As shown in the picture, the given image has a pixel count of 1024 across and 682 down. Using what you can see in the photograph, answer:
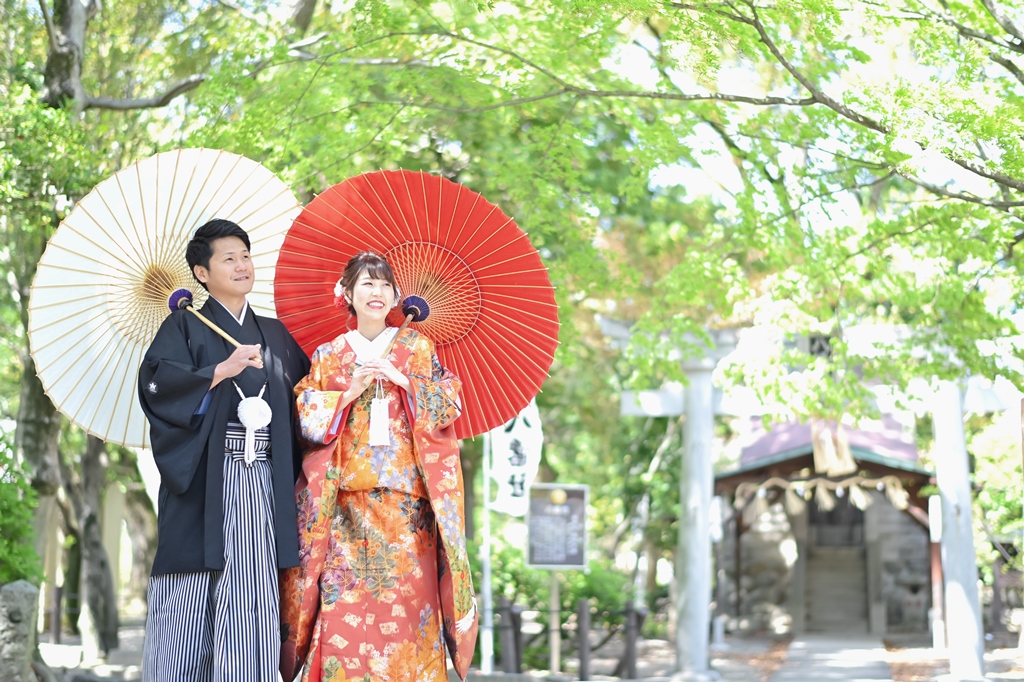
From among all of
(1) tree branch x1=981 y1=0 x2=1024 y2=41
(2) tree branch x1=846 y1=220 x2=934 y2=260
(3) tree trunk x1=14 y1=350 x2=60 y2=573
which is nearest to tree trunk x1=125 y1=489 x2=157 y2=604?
(3) tree trunk x1=14 y1=350 x2=60 y2=573

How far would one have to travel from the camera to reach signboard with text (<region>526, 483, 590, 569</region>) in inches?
429

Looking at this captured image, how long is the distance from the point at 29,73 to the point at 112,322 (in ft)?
14.2

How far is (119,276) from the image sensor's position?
398cm

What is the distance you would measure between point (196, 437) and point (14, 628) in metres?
3.76

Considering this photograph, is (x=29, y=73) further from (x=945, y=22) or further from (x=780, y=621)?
(x=780, y=621)

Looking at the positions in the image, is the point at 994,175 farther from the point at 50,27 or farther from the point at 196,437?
the point at 50,27

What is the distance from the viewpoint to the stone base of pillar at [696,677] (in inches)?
447

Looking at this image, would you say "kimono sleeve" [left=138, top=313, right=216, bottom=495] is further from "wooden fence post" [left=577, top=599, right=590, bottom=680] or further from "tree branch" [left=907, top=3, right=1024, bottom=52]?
"wooden fence post" [left=577, top=599, right=590, bottom=680]

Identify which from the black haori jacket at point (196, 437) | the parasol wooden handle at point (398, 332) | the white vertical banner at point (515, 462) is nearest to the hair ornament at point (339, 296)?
the parasol wooden handle at point (398, 332)

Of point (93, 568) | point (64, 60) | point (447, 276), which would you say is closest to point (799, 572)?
point (93, 568)

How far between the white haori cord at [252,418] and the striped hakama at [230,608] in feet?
0.16

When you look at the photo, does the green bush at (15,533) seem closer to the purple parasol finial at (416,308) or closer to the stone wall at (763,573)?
the purple parasol finial at (416,308)

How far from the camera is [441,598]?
3.93m

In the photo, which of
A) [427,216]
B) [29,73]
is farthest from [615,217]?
[427,216]
